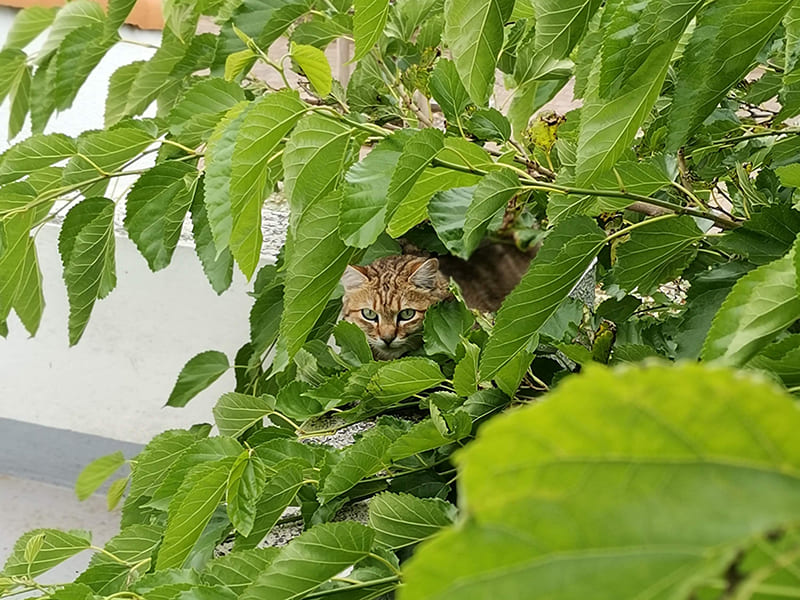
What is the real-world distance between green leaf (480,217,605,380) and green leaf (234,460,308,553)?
144mm

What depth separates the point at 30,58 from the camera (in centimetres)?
94

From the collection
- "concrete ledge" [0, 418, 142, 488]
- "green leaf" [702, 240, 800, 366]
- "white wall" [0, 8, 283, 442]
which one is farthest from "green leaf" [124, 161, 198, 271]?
"concrete ledge" [0, 418, 142, 488]

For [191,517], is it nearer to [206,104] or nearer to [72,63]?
[206,104]

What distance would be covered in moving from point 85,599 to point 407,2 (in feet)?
1.83

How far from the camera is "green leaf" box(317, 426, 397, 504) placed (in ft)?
1.57

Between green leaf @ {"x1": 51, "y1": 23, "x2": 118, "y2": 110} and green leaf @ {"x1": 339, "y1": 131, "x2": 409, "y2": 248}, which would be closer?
green leaf @ {"x1": 339, "y1": 131, "x2": 409, "y2": 248}

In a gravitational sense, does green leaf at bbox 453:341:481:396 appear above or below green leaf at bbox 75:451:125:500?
above

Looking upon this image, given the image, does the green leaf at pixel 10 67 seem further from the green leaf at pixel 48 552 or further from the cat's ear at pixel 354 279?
the cat's ear at pixel 354 279

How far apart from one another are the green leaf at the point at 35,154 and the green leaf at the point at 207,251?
99 mm

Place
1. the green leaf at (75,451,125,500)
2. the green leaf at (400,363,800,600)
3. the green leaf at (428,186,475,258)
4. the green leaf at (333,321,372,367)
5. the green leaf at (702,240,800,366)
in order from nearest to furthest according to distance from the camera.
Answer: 1. the green leaf at (400,363,800,600)
2. the green leaf at (702,240,800,366)
3. the green leaf at (428,186,475,258)
4. the green leaf at (333,321,372,367)
5. the green leaf at (75,451,125,500)

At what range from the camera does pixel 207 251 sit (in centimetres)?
67

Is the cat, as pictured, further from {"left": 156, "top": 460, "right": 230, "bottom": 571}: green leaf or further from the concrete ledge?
the concrete ledge

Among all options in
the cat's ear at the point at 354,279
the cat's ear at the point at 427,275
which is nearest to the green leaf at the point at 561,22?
the cat's ear at the point at 427,275

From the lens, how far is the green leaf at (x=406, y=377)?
558 mm
